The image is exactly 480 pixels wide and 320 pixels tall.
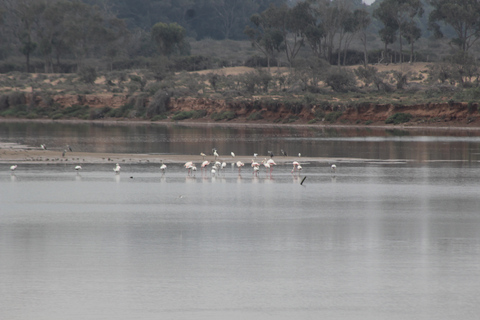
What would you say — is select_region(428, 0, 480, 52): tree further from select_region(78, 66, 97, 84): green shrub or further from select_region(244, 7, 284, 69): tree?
select_region(78, 66, 97, 84): green shrub

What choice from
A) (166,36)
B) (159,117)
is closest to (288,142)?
(159,117)

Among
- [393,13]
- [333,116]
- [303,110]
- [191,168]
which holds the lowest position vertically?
[191,168]

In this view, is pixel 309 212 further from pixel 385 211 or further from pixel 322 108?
A: pixel 322 108

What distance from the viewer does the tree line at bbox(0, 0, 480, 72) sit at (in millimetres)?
94938

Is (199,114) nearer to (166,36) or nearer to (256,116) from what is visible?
(256,116)

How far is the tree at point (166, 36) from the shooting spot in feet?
357

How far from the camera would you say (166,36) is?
359 ft

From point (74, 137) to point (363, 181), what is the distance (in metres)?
27.4

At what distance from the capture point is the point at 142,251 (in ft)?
47.7

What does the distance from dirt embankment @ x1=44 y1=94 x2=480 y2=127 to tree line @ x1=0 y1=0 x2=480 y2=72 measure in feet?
53.8

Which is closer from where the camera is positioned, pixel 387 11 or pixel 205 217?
pixel 205 217

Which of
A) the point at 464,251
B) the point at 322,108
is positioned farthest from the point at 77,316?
the point at 322,108

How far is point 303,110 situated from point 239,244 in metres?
56.0

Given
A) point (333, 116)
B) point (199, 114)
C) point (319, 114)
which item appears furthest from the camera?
point (199, 114)
